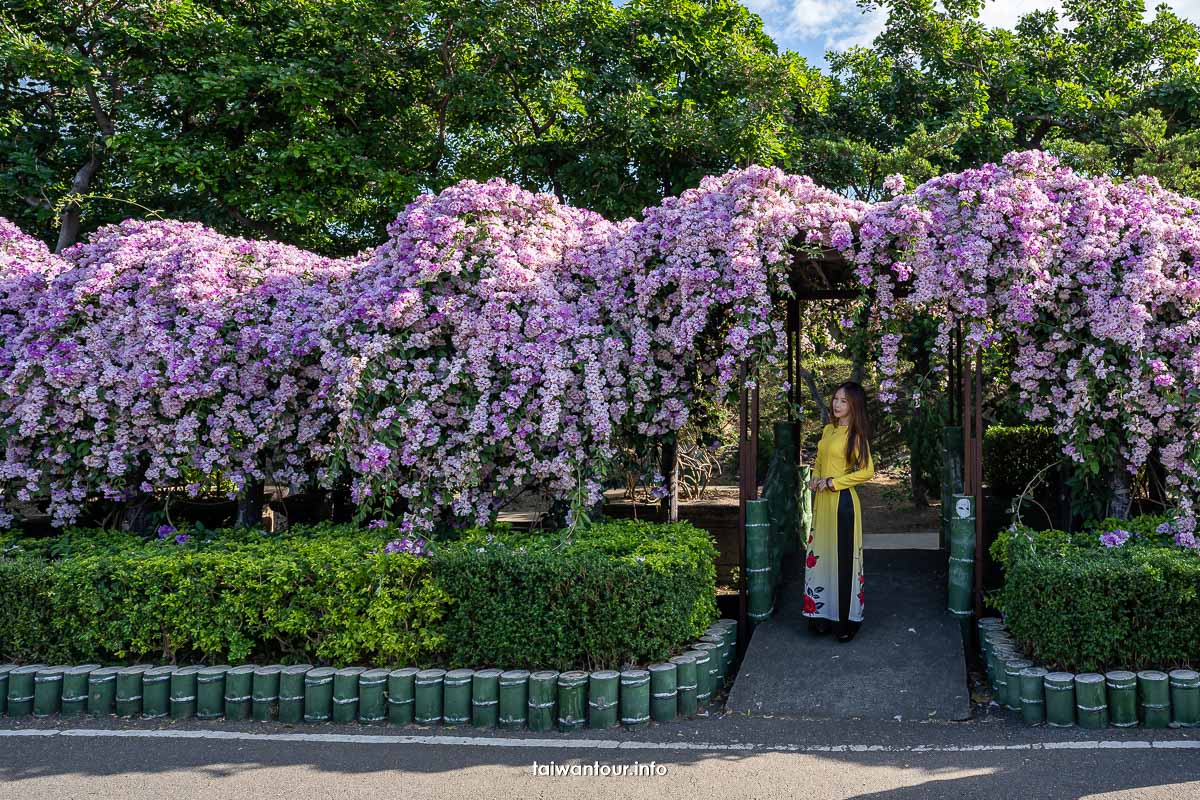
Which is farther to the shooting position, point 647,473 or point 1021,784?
point 647,473

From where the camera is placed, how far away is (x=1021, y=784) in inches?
150

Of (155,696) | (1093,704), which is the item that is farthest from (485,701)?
(1093,704)

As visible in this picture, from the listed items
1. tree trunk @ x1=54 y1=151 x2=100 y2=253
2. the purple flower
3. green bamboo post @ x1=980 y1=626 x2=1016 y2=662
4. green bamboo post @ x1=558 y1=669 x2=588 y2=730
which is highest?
tree trunk @ x1=54 y1=151 x2=100 y2=253

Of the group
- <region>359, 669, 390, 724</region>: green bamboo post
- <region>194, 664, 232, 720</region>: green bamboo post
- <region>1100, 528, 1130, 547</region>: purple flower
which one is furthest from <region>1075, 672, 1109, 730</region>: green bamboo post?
<region>194, 664, 232, 720</region>: green bamboo post

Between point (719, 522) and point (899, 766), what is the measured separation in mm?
5953

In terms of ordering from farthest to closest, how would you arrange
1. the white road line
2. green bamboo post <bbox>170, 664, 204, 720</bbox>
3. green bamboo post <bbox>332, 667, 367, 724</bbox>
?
green bamboo post <bbox>170, 664, 204, 720</bbox>
green bamboo post <bbox>332, 667, 367, 724</bbox>
the white road line

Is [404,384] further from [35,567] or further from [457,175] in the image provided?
[457,175]

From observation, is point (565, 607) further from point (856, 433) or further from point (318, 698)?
point (856, 433)

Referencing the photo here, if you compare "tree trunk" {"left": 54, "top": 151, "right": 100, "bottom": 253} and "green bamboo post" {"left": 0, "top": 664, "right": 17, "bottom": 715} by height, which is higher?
"tree trunk" {"left": 54, "top": 151, "right": 100, "bottom": 253}

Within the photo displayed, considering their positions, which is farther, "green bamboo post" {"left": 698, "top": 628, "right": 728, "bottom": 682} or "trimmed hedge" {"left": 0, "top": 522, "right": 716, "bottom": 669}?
"green bamboo post" {"left": 698, "top": 628, "right": 728, "bottom": 682}

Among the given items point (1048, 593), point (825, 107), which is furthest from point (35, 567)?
point (825, 107)

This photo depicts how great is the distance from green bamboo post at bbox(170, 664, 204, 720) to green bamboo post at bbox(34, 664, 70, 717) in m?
0.69

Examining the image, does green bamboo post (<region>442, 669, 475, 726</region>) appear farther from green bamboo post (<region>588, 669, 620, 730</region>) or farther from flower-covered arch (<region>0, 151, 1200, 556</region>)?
flower-covered arch (<region>0, 151, 1200, 556</region>)

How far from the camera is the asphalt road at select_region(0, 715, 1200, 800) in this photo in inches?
152
